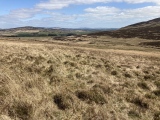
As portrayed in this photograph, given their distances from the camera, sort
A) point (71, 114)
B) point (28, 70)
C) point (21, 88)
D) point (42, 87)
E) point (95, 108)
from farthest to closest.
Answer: point (28, 70)
point (42, 87)
point (21, 88)
point (95, 108)
point (71, 114)

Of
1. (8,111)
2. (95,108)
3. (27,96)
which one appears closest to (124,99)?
(95,108)

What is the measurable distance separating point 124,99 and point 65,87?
1.99m

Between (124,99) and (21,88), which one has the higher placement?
(21,88)

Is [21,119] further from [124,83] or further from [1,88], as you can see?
[124,83]

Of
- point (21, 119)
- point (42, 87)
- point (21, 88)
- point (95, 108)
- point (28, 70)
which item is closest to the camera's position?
point (21, 119)

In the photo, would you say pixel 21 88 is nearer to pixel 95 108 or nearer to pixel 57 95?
pixel 57 95

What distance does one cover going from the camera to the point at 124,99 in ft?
24.3

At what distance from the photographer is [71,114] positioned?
5836 mm

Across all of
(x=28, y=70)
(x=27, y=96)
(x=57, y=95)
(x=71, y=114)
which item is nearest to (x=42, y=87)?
(x=57, y=95)

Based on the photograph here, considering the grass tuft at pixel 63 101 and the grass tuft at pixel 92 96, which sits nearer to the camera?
the grass tuft at pixel 63 101

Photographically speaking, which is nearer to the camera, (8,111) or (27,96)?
(8,111)

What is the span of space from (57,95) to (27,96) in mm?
1013

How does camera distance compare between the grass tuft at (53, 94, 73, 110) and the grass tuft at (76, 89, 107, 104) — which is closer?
the grass tuft at (53, 94, 73, 110)

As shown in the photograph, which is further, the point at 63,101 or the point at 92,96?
the point at 92,96
